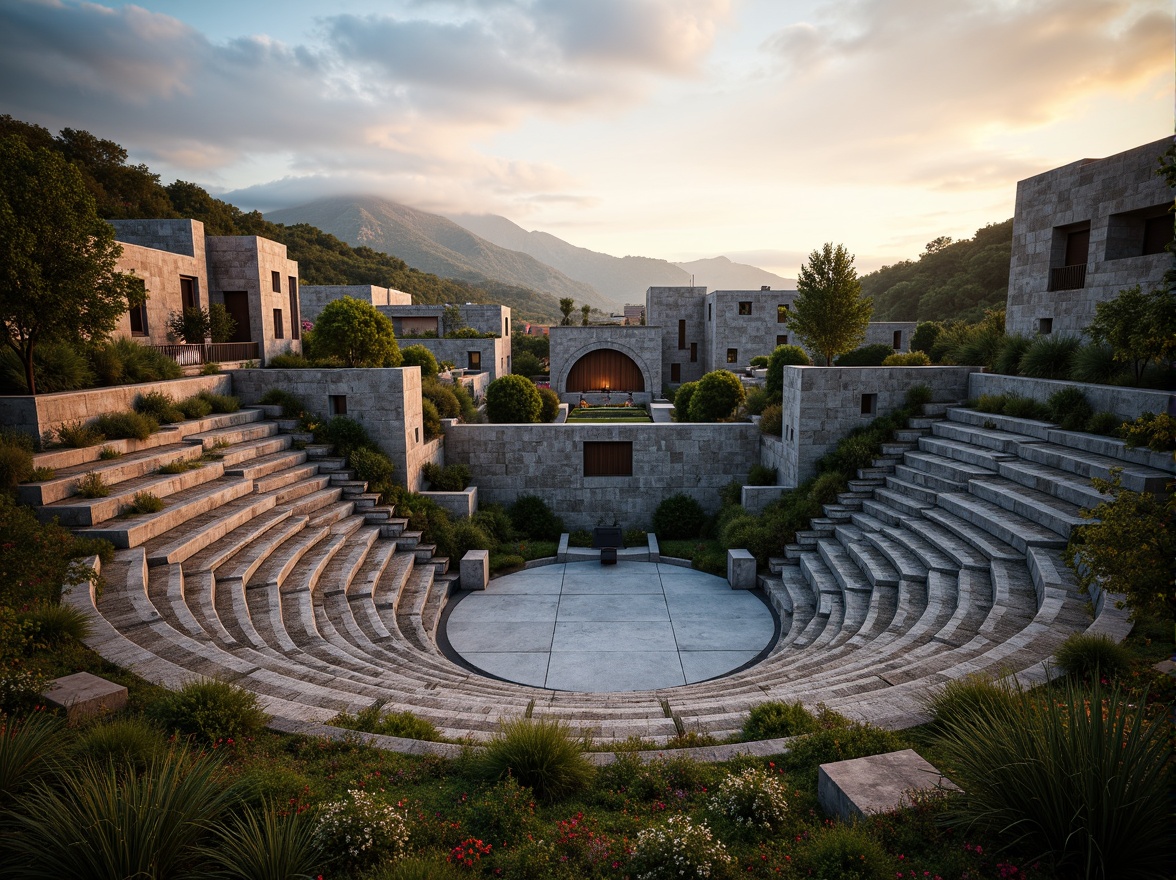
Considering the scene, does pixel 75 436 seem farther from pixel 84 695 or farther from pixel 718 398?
pixel 718 398

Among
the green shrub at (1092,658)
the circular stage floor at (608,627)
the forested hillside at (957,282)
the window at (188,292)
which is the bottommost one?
the circular stage floor at (608,627)

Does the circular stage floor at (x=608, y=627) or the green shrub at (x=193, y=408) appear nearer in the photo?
the circular stage floor at (x=608, y=627)

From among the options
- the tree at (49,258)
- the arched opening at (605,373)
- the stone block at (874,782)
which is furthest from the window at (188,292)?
the stone block at (874,782)

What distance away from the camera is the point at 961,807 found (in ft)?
12.7

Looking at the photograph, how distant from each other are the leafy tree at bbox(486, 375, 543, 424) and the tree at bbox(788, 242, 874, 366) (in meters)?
9.25

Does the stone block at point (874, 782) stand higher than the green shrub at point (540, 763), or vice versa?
the stone block at point (874, 782)

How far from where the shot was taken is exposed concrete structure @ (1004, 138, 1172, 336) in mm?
14320

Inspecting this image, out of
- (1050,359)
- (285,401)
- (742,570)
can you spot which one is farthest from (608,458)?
(1050,359)

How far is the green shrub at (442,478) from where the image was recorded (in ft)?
53.1

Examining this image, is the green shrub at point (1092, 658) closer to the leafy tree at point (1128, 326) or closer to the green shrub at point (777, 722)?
the green shrub at point (777, 722)

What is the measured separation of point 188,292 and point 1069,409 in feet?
76.8

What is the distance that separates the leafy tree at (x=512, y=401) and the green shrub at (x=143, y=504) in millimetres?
10824

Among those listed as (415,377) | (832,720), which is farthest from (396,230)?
(832,720)

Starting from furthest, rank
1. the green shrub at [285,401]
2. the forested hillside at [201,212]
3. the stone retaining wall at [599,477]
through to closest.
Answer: the forested hillside at [201,212] → the stone retaining wall at [599,477] → the green shrub at [285,401]
